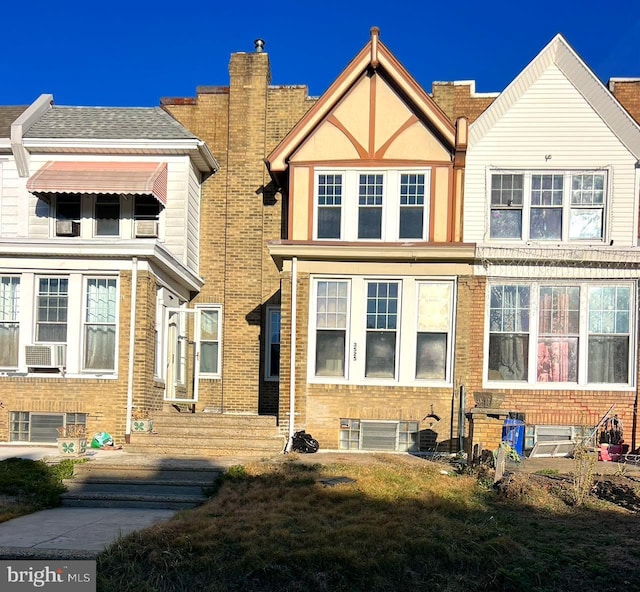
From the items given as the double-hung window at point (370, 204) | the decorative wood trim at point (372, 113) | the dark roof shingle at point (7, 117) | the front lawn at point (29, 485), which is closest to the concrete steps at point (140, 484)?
the front lawn at point (29, 485)

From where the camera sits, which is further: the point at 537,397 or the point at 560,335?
the point at 560,335

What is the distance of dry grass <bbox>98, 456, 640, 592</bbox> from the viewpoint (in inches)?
257

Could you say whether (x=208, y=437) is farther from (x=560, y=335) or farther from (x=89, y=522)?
(x=560, y=335)

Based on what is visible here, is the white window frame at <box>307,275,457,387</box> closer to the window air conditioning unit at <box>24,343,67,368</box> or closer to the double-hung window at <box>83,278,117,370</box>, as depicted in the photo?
the double-hung window at <box>83,278,117,370</box>

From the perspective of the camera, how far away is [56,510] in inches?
375

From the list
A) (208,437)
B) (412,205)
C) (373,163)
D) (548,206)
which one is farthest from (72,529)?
(548,206)

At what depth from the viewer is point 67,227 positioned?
16.6m

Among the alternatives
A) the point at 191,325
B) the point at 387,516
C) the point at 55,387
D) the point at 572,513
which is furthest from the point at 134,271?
the point at 572,513

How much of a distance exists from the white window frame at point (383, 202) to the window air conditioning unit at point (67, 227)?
224 inches

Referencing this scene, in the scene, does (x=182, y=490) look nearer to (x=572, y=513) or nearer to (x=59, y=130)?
(x=572, y=513)

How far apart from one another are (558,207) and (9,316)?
1147 cm

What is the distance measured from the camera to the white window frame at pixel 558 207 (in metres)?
14.7

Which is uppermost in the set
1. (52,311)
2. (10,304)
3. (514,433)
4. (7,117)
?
(7,117)

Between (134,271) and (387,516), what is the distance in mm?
8139
